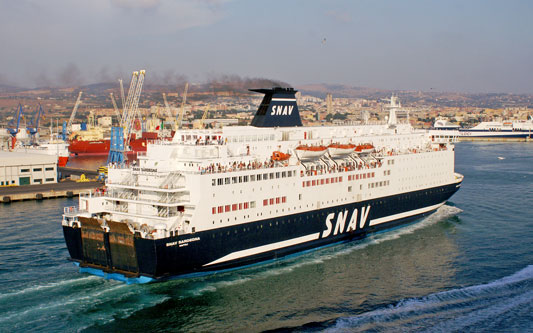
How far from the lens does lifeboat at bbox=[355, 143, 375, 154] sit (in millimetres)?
31344

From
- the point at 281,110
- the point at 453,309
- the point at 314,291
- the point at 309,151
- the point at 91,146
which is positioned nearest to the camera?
the point at 453,309

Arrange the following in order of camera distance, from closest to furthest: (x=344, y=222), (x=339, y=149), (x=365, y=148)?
(x=344, y=222) < (x=339, y=149) < (x=365, y=148)

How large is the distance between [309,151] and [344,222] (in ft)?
14.2

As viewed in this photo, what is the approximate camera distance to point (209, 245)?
23.1 meters

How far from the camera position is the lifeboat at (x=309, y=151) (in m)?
28.5

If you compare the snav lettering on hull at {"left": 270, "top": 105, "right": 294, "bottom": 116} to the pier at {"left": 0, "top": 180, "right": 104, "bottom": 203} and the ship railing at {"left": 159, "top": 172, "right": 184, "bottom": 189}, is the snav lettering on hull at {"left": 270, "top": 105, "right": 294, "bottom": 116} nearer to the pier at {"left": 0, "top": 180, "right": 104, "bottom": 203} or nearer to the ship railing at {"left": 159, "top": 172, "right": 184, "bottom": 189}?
the ship railing at {"left": 159, "top": 172, "right": 184, "bottom": 189}

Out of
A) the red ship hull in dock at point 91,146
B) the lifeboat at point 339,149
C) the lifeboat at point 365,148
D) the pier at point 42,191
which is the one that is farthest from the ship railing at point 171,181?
the red ship hull in dock at point 91,146

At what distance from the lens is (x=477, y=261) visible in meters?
26.4

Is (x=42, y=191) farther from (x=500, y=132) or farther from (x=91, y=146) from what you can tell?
(x=500, y=132)

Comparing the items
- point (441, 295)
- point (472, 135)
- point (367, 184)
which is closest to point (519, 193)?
point (367, 184)

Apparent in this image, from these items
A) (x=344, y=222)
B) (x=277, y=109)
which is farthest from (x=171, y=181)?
(x=344, y=222)

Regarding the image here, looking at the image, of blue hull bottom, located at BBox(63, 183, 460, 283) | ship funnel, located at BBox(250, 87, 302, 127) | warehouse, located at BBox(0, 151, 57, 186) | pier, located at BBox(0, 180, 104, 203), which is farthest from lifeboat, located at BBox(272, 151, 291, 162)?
warehouse, located at BBox(0, 151, 57, 186)

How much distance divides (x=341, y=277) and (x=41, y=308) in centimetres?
1240

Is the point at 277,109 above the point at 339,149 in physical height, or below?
above
